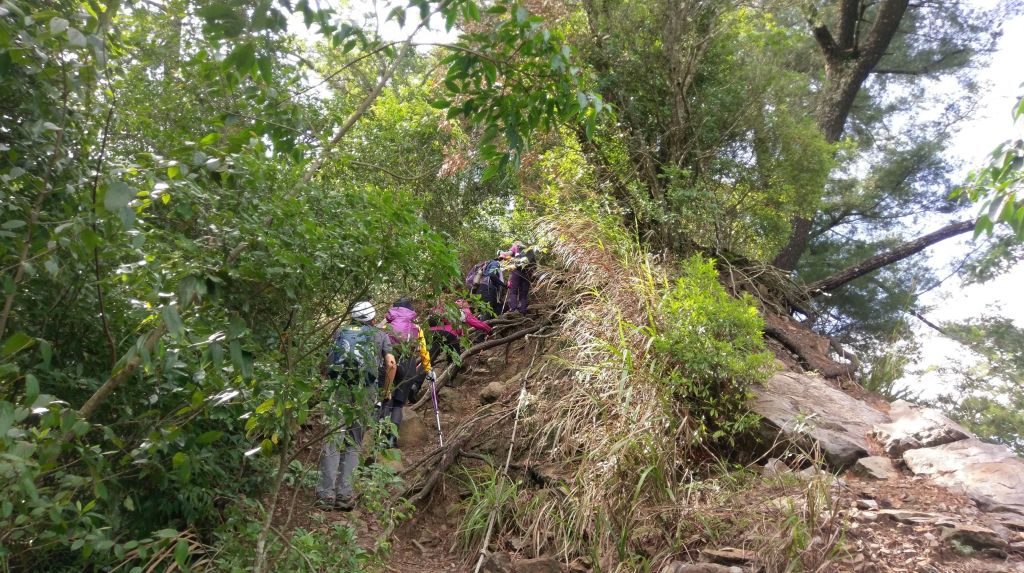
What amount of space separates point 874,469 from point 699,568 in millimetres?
1945

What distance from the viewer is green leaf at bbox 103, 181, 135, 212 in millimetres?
1923

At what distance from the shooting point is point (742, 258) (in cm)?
951

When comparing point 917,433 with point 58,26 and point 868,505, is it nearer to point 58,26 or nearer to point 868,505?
point 868,505

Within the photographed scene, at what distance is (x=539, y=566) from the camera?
189 inches

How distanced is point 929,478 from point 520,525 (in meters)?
3.01

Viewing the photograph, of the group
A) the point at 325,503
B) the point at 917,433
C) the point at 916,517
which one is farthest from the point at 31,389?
the point at 917,433

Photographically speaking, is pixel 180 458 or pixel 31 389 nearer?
pixel 31 389

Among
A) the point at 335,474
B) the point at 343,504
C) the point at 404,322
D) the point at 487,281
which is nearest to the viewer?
the point at 404,322

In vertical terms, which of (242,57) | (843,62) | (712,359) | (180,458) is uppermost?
(843,62)

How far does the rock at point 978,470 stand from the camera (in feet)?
15.8

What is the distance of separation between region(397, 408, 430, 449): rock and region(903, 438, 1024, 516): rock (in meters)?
4.49

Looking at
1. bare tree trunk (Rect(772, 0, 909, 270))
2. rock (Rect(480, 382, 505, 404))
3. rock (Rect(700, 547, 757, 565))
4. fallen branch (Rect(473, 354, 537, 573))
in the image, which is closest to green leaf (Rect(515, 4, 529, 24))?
rock (Rect(700, 547, 757, 565))

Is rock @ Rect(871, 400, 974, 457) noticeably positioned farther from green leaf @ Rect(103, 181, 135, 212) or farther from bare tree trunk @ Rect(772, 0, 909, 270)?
bare tree trunk @ Rect(772, 0, 909, 270)

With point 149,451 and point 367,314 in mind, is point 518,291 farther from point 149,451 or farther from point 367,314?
point 149,451
